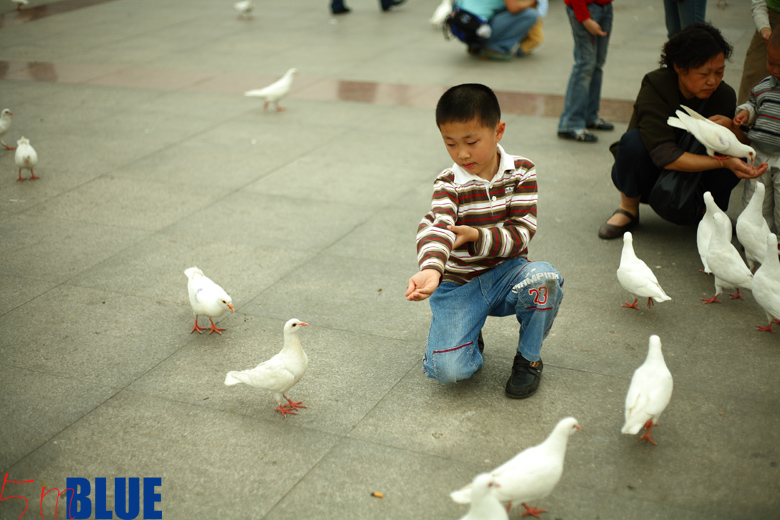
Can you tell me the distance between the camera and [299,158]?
6.98 meters

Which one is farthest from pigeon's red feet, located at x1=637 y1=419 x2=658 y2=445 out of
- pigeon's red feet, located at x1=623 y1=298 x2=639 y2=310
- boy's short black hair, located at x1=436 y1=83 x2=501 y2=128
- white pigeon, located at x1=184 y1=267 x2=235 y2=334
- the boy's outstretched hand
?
white pigeon, located at x1=184 y1=267 x2=235 y2=334

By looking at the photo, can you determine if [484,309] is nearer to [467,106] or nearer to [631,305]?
[467,106]

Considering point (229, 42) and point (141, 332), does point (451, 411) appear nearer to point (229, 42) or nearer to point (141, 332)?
point (141, 332)

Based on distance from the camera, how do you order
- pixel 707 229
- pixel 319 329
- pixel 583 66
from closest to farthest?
pixel 319 329
pixel 707 229
pixel 583 66

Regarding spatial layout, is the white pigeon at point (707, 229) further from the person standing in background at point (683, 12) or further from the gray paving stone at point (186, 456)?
the person standing in background at point (683, 12)

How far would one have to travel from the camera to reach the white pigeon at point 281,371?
328 cm

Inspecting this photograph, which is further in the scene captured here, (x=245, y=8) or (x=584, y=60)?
(x=245, y=8)

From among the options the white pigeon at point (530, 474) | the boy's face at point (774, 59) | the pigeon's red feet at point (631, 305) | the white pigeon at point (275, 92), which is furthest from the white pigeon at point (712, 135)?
the white pigeon at point (275, 92)

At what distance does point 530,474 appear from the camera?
98.6 inches

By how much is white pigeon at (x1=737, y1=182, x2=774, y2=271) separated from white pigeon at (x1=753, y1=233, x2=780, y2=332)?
50cm

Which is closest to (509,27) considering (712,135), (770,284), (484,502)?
(712,135)

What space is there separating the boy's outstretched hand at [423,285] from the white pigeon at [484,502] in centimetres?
79

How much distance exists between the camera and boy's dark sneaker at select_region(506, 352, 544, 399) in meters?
3.39

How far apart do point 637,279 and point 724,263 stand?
532 mm
